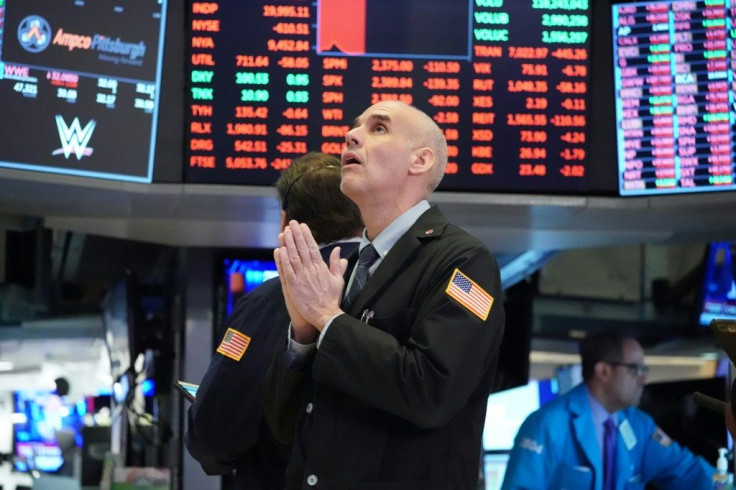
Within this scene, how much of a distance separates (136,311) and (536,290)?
1882mm

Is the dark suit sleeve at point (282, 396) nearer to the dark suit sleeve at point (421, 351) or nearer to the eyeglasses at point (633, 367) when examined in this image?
the dark suit sleeve at point (421, 351)

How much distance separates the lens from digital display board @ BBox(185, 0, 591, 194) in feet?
13.2

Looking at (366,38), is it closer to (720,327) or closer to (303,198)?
(303,198)

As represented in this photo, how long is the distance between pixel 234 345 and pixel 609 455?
2.88 meters

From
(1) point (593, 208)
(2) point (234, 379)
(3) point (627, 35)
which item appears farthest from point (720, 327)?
(3) point (627, 35)

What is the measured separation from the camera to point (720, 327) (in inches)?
80.6

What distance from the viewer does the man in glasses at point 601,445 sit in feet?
15.3

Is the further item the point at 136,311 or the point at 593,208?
the point at 136,311

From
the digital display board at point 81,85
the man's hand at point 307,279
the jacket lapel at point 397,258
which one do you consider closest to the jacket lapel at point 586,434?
the digital display board at point 81,85

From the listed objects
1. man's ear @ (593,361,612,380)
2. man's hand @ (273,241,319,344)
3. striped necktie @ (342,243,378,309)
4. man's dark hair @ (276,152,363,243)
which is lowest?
man's ear @ (593,361,612,380)

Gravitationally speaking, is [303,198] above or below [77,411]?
above

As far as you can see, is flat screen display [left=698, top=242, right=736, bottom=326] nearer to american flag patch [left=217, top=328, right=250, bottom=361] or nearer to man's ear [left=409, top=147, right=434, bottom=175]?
american flag patch [left=217, top=328, right=250, bottom=361]

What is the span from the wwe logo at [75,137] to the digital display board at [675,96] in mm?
1932

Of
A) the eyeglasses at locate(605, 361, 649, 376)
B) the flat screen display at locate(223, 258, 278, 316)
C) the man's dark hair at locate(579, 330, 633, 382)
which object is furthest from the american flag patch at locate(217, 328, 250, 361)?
the eyeglasses at locate(605, 361, 649, 376)
